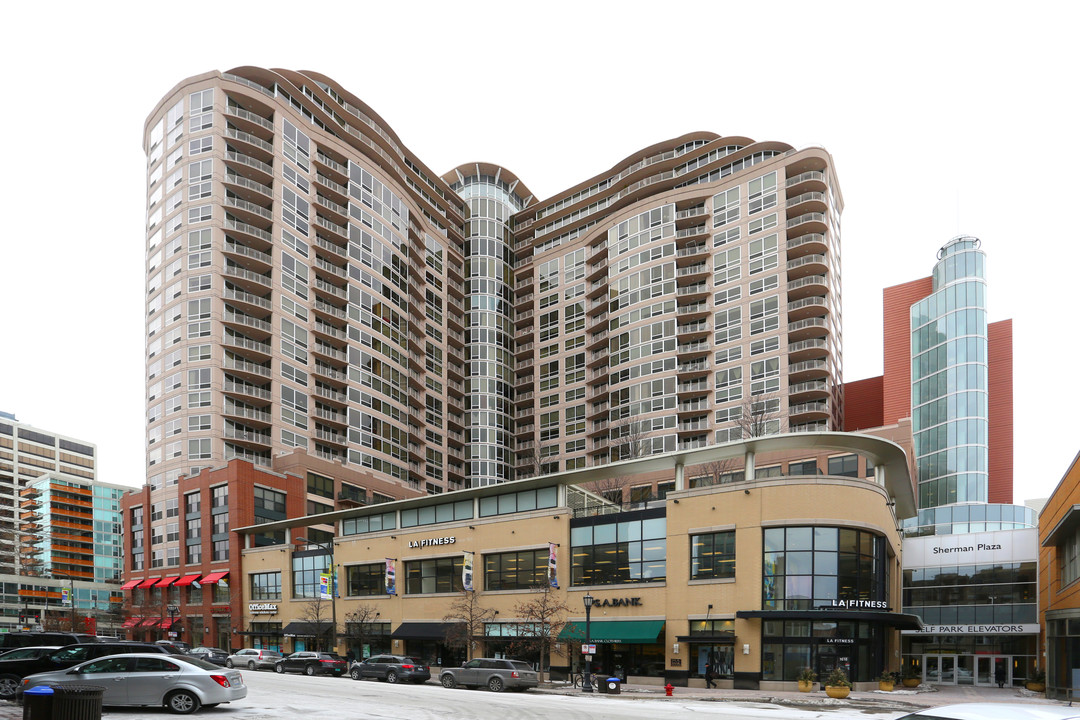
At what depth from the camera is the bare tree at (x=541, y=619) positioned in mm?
44938

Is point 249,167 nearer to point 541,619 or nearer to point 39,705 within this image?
point 541,619

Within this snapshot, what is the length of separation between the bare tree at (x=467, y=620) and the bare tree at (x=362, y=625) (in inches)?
290

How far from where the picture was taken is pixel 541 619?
1762 inches

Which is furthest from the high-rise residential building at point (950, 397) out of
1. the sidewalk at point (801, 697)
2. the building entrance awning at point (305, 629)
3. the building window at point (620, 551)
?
the building entrance awning at point (305, 629)

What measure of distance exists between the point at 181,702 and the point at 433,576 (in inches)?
1367

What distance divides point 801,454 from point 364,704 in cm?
5597

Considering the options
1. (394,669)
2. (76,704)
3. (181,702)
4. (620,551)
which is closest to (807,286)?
(620,551)

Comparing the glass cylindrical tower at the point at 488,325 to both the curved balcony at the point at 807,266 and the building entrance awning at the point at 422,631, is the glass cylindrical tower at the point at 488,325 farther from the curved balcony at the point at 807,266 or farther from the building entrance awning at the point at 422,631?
the building entrance awning at the point at 422,631

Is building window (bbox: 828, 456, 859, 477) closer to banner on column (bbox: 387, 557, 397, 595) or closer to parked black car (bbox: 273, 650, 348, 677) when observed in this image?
banner on column (bbox: 387, 557, 397, 595)

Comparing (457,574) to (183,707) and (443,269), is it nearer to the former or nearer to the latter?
(183,707)

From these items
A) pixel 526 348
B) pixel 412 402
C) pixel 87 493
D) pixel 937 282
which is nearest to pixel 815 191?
pixel 937 282

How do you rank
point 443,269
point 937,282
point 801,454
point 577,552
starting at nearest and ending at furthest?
point 577,552 → point 801,454 → point 937,282 → point 443,269

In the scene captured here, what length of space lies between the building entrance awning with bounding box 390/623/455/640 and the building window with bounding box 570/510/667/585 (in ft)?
31.7

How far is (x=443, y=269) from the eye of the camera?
112062 mm
